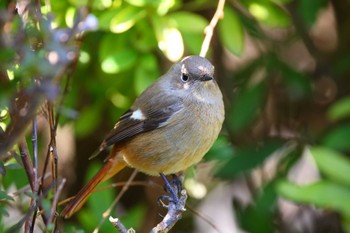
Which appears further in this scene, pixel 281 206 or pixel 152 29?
pixel 281 206

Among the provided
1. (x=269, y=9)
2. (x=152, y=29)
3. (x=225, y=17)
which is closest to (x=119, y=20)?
(x=152, y=29)

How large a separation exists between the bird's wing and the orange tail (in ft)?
0.42

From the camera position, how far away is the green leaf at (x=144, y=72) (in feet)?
13.7

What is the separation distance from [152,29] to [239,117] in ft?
4.29

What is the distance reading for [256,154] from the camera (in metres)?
5.18

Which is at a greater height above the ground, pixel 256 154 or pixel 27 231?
pixel 27 231

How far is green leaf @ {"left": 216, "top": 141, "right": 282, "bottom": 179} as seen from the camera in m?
5.05

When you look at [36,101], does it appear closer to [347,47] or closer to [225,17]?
[225,17]

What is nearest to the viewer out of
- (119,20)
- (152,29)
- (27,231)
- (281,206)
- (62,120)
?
(27,231)

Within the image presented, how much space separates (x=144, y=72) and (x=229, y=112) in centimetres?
133

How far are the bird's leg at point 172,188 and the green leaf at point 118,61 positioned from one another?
0.70 meters

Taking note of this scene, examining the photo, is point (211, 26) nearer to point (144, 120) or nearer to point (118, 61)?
point (118, 61)

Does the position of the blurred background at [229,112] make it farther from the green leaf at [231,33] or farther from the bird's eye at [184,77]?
the bird's eye at [184,77]

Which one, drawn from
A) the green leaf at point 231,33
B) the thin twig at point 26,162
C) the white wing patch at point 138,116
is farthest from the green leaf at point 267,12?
the thin twig at point 26,162
